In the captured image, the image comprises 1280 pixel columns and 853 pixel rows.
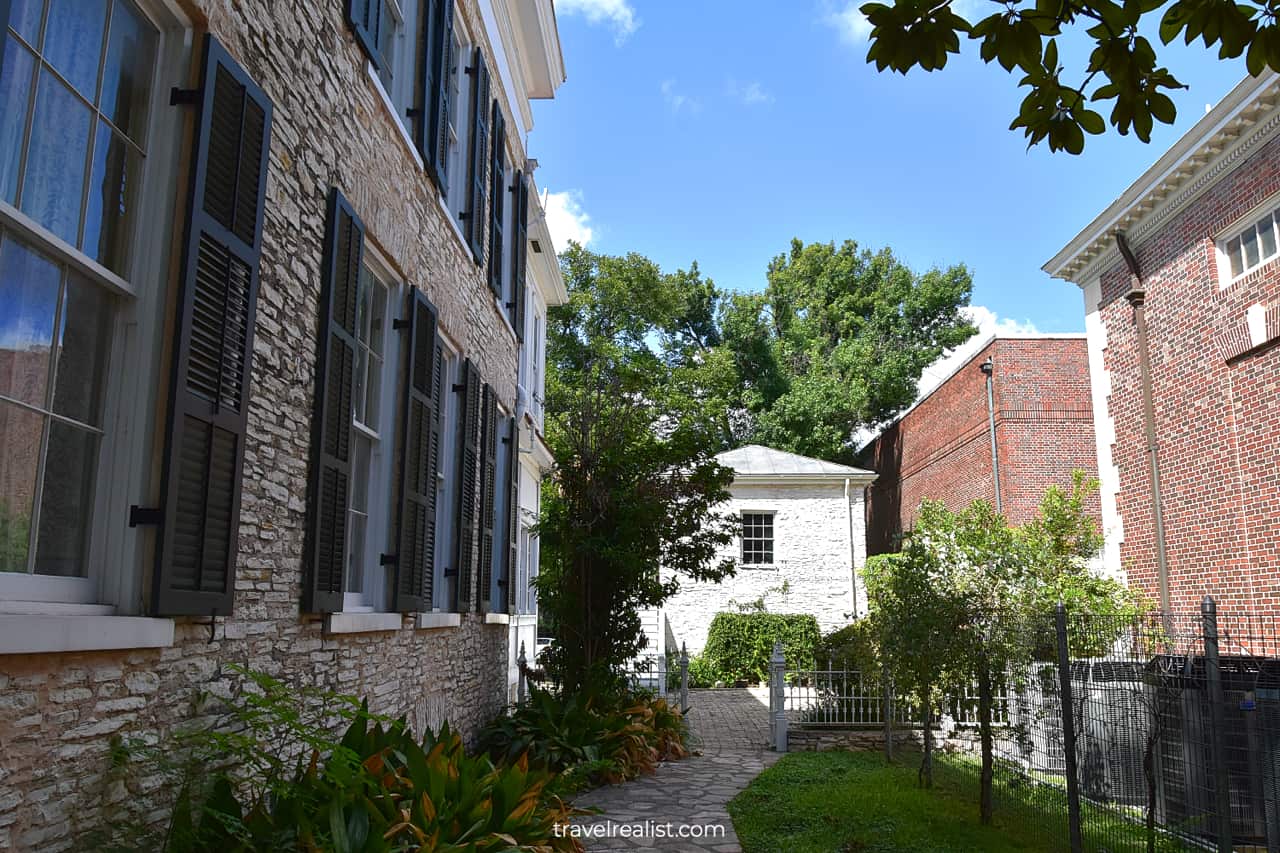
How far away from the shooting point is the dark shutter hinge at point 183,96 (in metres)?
3.81

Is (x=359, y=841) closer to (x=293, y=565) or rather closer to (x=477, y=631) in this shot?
(x=293, y=565)

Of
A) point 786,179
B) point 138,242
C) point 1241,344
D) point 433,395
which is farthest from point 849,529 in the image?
point 138,242

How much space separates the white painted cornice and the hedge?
9992 millimetres

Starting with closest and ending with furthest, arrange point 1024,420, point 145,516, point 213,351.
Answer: point 145,516 < point 213,351 < point 1024,420

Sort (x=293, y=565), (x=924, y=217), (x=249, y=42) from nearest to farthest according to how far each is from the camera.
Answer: (x=249, y=42) → (x=293, y=565) → (x=924, y=217)

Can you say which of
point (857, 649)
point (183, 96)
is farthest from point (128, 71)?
point (857, 649)

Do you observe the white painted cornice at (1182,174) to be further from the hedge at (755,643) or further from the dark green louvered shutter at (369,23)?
the hedge at (755,643)

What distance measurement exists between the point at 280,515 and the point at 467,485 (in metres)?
4.22

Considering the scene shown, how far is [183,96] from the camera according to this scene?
3.83 m

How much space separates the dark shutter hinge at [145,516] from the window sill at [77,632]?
1.12ft

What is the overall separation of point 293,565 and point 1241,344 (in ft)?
36.5

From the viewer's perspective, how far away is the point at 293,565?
16.3 ft

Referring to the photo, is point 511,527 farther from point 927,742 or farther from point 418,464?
point 927,742

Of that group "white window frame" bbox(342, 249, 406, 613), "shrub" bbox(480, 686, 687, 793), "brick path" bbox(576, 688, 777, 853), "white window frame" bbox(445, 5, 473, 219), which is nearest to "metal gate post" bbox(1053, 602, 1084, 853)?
"brick path" bbox(576, 688, 777, 853)
